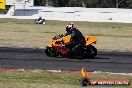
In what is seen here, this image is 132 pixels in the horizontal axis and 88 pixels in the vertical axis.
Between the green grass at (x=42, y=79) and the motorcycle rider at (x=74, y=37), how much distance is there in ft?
17.5

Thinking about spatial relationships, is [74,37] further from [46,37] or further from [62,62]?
[46,37]

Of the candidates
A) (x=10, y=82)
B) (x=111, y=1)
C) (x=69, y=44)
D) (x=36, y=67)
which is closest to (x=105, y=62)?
(x=69, y=44)

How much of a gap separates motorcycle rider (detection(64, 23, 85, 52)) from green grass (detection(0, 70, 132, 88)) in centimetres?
534

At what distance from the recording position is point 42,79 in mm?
12805

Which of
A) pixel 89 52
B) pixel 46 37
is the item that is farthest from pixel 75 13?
pixel 89 52

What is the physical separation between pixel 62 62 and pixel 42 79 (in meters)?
5.27

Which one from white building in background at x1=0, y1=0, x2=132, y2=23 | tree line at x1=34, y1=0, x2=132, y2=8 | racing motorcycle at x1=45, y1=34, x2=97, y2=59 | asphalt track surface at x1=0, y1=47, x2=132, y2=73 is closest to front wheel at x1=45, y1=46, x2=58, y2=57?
racing motorcycle at x1=45, y1=34, x2=97, y2=59

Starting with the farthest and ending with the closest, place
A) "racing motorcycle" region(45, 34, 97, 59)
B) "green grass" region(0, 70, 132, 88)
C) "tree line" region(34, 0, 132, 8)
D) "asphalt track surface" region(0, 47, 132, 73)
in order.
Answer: "tree line" region(34, 0, 132, 8) < "racing motorcycle" region(45, 34, 97, 59) < "asphalt track surface" region(0, 47, 132, 73) < "green grass" region(0, 70, 132, 88)

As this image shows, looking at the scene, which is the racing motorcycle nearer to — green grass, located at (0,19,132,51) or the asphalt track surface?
the asphalt track surface

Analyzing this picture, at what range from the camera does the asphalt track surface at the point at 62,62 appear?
1634 centimetres

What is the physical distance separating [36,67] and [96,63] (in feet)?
10.7

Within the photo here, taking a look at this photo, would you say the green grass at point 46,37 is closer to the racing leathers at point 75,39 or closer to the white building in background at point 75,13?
the racing leathers at point 75,39

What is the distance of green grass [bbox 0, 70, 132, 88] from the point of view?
11.7 metres

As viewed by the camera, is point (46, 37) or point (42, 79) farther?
point (46, 37)
